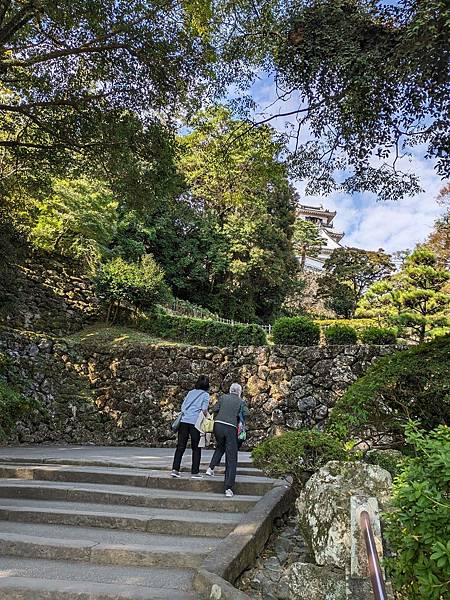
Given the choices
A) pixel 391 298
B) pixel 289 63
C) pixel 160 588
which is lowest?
pixel 160 588

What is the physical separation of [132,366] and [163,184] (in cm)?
530

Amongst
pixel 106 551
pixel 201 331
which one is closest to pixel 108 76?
pixel 106 551

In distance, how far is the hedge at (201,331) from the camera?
45.0 feet

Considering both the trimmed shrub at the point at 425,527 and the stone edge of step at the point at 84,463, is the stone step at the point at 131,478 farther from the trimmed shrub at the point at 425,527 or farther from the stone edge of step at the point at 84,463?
the trimmed shrub at the point at 425,527

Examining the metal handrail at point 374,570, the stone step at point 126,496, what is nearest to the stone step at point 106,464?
the stone step at point 126,496

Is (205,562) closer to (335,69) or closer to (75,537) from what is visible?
(75,537)

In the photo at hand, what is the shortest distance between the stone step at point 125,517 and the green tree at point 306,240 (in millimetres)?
27720

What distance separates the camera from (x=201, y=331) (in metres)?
14.2

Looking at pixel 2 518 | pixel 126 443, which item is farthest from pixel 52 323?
pixel 2 518

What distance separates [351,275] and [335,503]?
23198 millimetres

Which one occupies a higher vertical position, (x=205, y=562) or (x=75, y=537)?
(x=205, y=562)

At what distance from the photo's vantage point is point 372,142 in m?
6.79

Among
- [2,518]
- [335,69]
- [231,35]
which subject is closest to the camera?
[2,518]

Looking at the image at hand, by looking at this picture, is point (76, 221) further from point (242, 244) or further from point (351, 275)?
point (351, 275)
